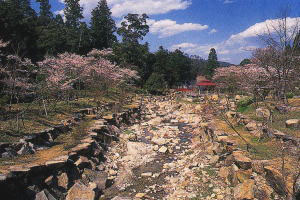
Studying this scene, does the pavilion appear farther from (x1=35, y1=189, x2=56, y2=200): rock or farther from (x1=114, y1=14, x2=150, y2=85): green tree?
(x1=35, y1=189, x2=56, y2=200): rock

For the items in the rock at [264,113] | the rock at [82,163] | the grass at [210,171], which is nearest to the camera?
the grass at [210,171]

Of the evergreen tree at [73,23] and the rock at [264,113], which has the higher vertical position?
the evergreen tree at [73,23]

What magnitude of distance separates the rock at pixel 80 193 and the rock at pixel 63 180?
0.34 m

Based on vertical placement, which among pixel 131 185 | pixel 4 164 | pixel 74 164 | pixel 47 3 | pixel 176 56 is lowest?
pixel 131 185

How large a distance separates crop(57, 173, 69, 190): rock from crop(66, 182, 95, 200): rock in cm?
34

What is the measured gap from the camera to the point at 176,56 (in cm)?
5209

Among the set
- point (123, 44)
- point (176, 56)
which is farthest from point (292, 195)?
point (176, 56)

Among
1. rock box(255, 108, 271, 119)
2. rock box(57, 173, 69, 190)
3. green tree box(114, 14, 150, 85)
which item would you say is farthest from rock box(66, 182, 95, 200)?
green tree box(114, 14, 150, 85)

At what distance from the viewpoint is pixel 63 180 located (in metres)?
7.39

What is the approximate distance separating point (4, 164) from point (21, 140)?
164 centimetres

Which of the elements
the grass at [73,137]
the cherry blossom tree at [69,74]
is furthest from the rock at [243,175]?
the cherry blossom tree at [69,74]

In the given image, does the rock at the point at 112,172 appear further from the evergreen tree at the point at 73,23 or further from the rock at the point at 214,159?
the evergreen tree at the point at 73,23

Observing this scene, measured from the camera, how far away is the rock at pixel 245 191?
239 inches

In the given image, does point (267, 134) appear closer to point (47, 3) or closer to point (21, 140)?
point (21, 140)
